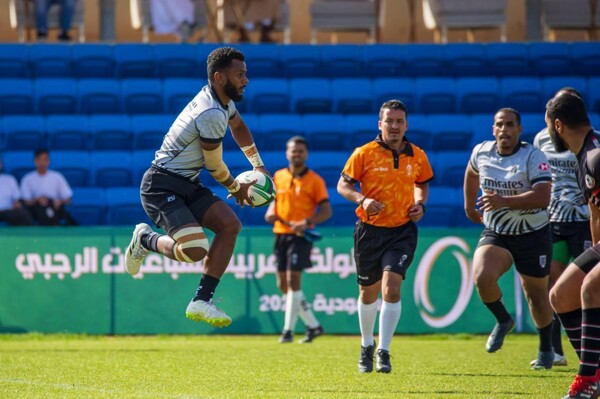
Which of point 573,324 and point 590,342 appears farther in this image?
point 573,324

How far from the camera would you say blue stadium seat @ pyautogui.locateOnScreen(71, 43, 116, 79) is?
19.2 meters

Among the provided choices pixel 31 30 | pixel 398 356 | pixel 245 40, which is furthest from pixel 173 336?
pixel 31 30

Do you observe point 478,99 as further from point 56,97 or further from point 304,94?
point 56,97

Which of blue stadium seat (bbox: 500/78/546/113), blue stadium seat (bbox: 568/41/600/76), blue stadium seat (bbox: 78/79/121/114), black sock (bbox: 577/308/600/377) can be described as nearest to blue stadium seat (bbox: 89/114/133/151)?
blue stadium seat (bbox: 78/79/121/114)

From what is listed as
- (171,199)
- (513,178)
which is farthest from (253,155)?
(513,178)

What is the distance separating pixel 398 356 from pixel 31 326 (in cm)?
535

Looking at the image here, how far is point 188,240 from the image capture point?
8273 mm

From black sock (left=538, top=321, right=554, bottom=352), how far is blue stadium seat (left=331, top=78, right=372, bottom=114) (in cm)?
944

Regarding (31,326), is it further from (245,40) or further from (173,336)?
(245,40)

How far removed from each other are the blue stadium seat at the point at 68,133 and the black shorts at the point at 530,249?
10118mm

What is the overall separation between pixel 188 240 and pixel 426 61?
11763mm

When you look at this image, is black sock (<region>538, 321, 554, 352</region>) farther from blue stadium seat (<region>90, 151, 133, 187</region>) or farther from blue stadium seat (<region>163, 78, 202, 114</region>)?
blue stadium seat (<region>163, 78, 202, 114</region>)

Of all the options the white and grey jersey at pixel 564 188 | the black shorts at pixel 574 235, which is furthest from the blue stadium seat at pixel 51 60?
the black shorts at pixel 574 235

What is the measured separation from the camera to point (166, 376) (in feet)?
27.8
